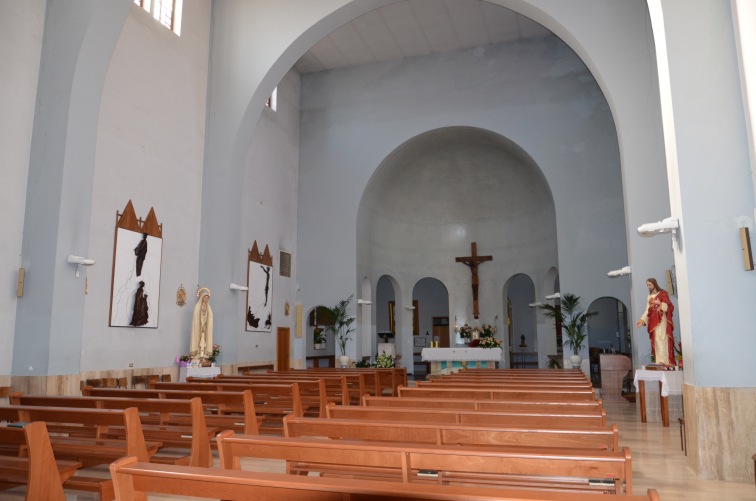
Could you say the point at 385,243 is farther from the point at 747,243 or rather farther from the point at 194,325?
the point at 747,243

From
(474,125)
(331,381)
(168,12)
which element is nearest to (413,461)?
(331,381)

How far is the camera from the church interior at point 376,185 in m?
5.16

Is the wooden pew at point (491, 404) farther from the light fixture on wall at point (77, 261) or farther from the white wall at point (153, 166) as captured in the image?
the white wall at point (153, 166)

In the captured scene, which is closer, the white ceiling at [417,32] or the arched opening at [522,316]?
the white ceiling at [417,32]

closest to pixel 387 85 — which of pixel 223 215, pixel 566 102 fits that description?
pixel 566 102

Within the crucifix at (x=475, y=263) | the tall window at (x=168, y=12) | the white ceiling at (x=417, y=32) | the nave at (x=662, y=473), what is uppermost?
the white ceiling at (x=417, y=32)

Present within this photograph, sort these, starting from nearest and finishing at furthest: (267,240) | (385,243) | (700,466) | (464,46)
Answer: (700,466) → (267,240) → (464,46) → (385,243)

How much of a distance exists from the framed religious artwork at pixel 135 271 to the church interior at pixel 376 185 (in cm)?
4

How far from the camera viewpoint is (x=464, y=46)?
53.8 ft

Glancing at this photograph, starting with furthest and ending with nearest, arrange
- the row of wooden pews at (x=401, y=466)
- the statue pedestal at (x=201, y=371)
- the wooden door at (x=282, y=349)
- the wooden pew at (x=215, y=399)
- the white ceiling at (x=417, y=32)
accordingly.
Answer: the wooden door at (x=282, y=349) < the white ceiling at (x=417, y=32) < the statue pedestal at (x=201, y=371) < the wooden pew at (x=215, y=399) < the row of wooden pews at (x=401, y=466)

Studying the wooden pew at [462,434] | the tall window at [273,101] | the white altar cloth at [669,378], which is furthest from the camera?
the tall window at [273,101]

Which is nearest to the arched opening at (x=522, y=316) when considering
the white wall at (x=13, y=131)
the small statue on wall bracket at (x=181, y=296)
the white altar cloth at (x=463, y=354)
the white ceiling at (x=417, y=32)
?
the white altar cloth at (x=463, y=354)

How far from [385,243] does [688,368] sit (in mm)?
13477

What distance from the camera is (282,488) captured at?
179cm
